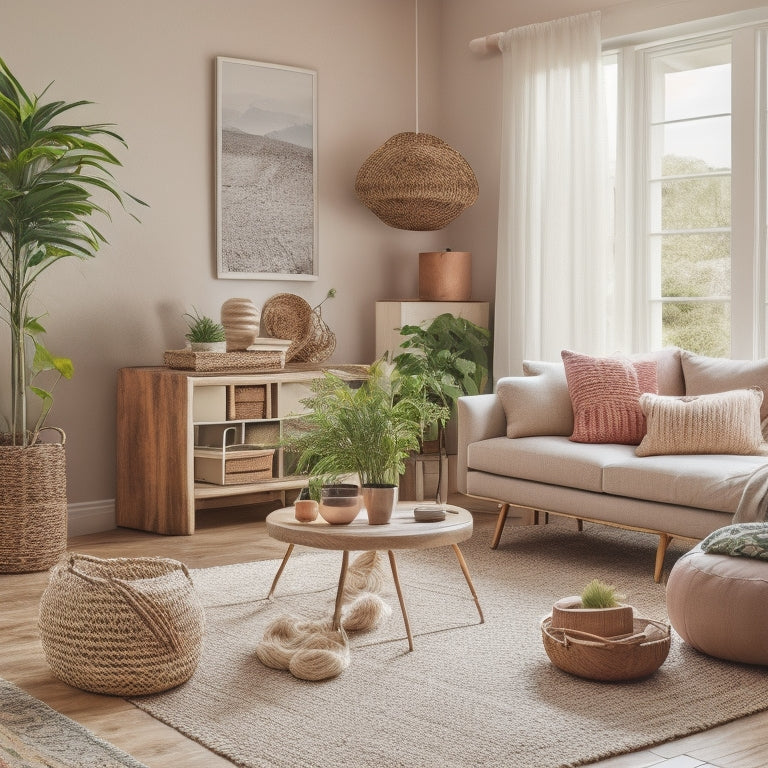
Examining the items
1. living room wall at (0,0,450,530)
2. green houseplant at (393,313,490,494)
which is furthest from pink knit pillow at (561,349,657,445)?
living room wall at (0,0,450,530)

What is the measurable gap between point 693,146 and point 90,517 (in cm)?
323

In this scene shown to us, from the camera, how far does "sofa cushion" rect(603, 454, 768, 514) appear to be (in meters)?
3.64

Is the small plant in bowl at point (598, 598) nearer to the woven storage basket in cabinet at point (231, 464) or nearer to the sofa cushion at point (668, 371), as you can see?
the sofa cushion at point (668, 371)

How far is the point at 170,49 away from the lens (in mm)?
5176

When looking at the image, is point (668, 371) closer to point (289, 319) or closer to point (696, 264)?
point (696, 264)

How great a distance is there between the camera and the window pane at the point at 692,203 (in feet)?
16.0

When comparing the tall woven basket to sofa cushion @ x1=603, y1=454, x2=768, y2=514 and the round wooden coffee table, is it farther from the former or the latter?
sofa cushion @ x1=603, y1=454, x2=768, y2=514

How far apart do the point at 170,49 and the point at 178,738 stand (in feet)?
12.0

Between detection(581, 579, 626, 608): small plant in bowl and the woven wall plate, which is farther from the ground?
the woven wall plate

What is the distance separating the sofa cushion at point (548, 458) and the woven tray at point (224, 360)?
3.50 ft

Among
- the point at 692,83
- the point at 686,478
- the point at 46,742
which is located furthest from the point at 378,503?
the point at 692,83

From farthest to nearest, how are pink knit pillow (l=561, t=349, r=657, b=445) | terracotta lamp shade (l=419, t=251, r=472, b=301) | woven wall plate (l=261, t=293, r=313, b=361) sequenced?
terracotta lamp shade (l=419, t=251, r=472, b=301) < woven wall plate (l=261, t=293, r=313, b=361) < pink knit pillow (l=561, t=349, r=657, b=445)

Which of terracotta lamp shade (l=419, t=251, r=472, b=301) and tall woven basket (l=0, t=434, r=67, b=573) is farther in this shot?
terracotta lamp shade (l=419, t=251, r=472, b=301)

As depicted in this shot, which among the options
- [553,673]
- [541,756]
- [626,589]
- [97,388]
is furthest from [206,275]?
[541,756]
